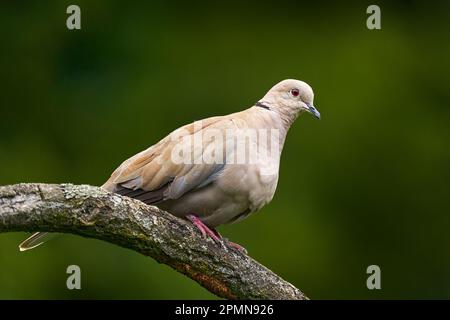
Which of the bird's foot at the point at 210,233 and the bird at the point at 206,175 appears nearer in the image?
the bird's foot at the point at 210,233

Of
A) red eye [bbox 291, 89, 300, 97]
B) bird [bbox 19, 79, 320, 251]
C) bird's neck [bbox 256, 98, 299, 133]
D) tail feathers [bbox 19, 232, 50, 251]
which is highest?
red eye [bbox 291, 89, 300, 97]

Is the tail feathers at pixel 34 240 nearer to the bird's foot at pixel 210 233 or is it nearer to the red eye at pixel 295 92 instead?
the bird's foot at pixel 210 233

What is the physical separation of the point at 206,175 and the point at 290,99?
3.06ft

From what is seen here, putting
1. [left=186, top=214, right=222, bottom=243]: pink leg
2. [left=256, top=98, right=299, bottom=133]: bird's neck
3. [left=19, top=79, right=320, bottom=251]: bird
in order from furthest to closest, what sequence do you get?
[left=256, top=98, right=299, bottom=133]: bird's neck
[left=19, top=79, right=320, bottom=251]: bird
[left=186, top=214, right=222, bottom=243]: pink leg

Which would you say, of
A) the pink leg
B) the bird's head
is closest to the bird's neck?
the bird's head

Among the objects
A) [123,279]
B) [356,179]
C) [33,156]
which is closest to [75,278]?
[123,279]

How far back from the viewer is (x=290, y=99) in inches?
262

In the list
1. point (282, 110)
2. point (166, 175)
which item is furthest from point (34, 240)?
point (282, 110)

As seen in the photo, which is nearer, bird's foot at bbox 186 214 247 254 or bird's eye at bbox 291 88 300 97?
bird's foot at bbox 186 214 247 254

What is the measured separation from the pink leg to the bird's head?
3.25 feet

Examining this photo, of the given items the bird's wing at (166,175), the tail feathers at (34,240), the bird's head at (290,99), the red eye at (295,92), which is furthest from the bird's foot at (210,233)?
the red eye at (295,92)

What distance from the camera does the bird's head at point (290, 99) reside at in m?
6.62

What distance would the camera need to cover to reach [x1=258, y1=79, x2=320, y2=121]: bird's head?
6625 millimetres

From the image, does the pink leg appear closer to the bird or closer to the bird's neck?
the bird
